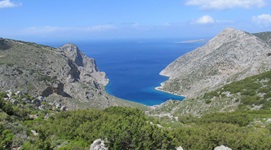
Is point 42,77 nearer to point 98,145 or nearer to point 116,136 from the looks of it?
point 98,145

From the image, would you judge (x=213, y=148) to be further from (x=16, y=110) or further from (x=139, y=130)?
(x=16, y=110)

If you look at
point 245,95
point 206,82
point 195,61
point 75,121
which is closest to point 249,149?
point 75,121

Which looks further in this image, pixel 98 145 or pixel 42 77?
pixel 42 77

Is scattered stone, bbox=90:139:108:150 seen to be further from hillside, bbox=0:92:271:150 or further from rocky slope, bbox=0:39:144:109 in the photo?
rocky slope, bbox=0:39:144:109

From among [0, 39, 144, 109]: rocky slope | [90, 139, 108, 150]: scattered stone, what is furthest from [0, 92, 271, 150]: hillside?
[0, 39, 144, 109]: rocky slope

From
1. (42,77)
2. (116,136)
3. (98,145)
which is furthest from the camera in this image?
(42,77)

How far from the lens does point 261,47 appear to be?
453 feet

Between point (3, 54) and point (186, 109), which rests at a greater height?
point (3, 54)

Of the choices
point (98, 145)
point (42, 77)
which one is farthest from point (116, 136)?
point (42, 77)

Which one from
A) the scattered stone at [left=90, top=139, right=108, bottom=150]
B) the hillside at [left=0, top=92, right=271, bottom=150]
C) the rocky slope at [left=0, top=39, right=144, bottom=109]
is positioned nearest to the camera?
the scattered stone at [left=90, top=139, right=108, bottom=150]

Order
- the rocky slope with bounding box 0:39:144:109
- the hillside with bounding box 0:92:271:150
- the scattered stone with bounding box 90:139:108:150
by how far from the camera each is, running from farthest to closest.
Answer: the rocky slope with bounding box 0:39:144:109 < the hillside with bounding box 0:92:271:150 < the scattered stone with bounding box 90:139:108:150

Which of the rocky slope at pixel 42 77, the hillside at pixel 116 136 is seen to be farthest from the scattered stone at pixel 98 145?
the rocky slope at pixel 42 77

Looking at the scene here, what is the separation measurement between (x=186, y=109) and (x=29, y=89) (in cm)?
4501

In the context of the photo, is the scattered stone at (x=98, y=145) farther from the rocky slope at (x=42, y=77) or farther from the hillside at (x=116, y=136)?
the rocky slope at (x=42, y=77)
